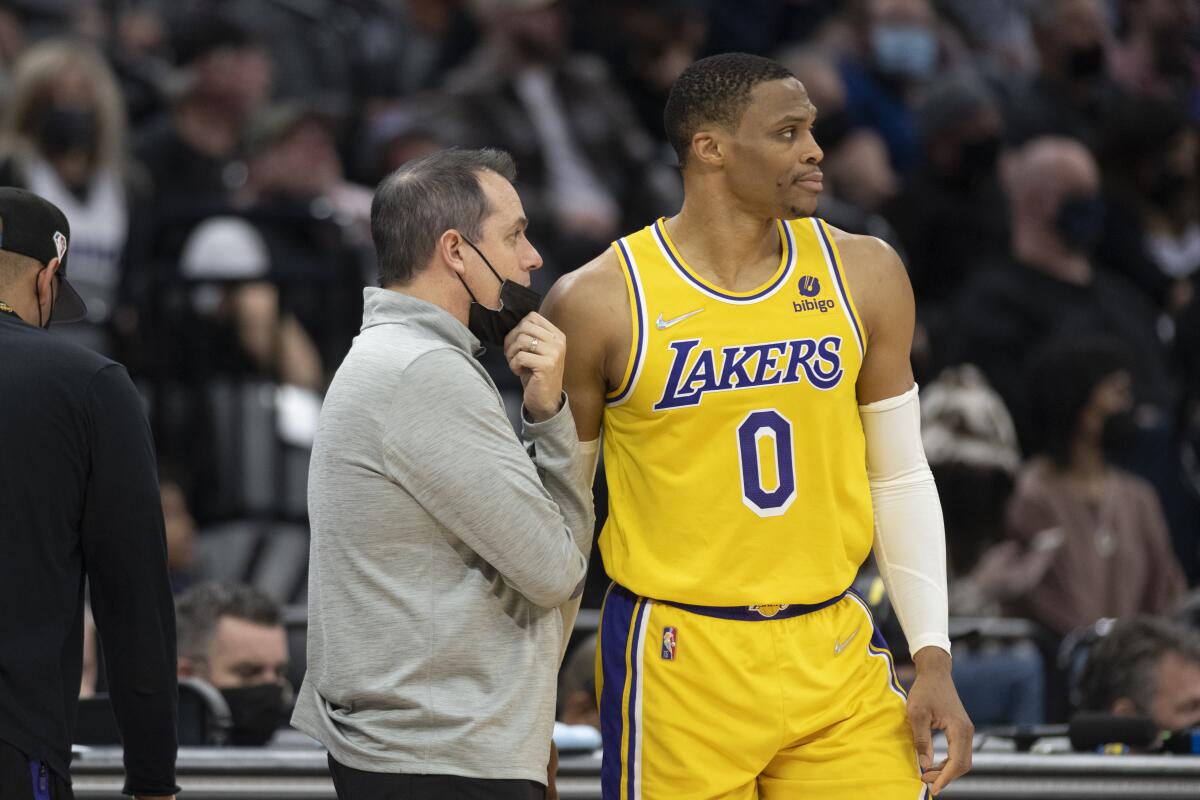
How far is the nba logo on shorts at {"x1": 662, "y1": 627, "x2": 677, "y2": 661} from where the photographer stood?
3.21 metres

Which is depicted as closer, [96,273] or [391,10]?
[96,273]

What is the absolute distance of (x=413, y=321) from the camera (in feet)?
9.91

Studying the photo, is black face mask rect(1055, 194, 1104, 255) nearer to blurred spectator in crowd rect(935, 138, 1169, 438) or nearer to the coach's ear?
blurred spectator in crowd rect(935, 138, 1169, 438)

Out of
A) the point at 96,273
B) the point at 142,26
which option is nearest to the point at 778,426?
the point at 96,273

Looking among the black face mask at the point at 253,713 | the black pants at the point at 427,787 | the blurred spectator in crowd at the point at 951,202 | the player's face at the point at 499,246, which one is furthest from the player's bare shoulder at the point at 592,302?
the blurred spectator in crowd at the point at 951,202

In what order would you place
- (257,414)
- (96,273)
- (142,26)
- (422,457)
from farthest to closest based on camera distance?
(142,26) < (96,273) < (257,414) < (422,457)

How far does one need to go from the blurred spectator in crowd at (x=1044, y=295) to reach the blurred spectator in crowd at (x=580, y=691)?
2.81 metres

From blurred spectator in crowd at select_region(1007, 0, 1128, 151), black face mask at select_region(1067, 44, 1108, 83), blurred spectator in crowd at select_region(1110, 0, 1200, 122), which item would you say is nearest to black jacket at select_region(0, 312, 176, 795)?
blurred spectator in crowd at select_region(1007, 0, 1128, 151)

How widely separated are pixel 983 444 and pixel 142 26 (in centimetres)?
484

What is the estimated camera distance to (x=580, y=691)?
195 inches

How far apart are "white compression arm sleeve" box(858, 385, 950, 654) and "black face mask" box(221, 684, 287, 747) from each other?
1.81 meters

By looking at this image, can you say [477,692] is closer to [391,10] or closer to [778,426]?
[778,426]

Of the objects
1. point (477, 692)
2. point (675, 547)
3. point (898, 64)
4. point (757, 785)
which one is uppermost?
point (898, 64)

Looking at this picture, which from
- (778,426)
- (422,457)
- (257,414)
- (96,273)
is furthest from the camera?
(96,273)
